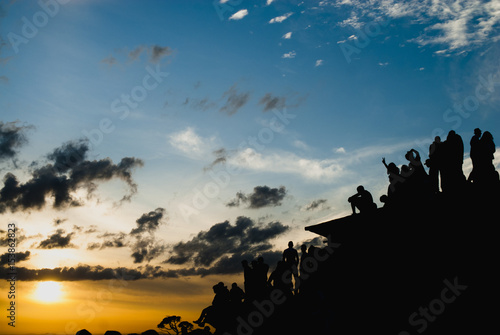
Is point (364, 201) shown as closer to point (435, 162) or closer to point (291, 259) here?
Result: point (435, 162)

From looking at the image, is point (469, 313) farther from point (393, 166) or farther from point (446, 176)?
point (393, 166)

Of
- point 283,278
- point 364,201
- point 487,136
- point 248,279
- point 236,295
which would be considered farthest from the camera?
point 236,295

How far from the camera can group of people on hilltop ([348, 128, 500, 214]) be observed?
42.2ft

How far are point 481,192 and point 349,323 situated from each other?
7.06 metres

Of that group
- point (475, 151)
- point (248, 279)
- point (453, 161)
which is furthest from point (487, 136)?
point (248, 279)

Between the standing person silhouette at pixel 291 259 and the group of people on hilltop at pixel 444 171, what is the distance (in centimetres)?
460

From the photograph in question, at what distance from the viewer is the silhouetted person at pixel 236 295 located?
1720cm

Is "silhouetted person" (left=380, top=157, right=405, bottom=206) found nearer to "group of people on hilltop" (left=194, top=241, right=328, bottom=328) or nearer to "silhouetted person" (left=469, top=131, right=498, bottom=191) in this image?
"silhouetted person" (left=469, top=131, right=498, bottom=191)

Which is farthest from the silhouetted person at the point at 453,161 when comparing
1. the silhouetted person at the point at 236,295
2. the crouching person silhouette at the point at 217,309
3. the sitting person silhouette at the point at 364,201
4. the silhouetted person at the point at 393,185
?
the crouching person silhouette at the point at 217,309

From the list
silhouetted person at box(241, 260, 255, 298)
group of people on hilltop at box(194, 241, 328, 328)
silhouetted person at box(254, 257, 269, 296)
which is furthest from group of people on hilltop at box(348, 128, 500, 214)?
silhouetted person at box(241, 260, 255, 298)

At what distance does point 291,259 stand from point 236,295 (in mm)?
3179

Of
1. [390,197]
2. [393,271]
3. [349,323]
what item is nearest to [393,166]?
[390,197]

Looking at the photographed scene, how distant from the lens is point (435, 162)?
13.5 m

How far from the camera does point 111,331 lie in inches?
960
